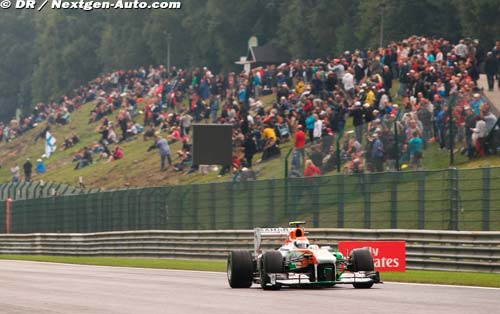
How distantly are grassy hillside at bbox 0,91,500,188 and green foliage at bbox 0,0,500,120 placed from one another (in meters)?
17.2

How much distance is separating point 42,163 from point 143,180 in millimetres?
17355

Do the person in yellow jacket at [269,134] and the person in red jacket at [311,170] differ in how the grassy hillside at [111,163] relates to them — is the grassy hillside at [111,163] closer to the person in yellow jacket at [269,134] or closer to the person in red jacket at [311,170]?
the person in yellow jacket at [269,134]

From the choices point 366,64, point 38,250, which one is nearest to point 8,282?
point 38,250

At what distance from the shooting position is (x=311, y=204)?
1174 inches

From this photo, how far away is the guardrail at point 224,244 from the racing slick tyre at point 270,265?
18.4 feet

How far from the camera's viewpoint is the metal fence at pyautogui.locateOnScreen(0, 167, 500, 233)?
Answer: 24984 millimetres

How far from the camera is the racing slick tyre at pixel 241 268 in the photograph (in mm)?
19625

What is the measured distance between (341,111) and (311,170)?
24.3 ft

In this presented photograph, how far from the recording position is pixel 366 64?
45.8 m

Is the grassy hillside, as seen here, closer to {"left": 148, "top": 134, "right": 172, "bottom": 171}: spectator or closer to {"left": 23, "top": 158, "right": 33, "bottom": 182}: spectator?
{"left": 148, "top": 134, "right": 172, "bottom": 171}: spectator

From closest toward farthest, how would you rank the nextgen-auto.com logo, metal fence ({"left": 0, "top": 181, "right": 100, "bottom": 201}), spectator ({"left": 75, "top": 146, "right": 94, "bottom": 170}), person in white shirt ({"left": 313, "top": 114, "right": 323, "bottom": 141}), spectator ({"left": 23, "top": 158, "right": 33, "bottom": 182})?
person in white shirt ({"left": 313, "top": 114, "right": 323, "bottom": 141})
metal fence ({"left": 0, "top": 181, "right": 100, "bottom": 201})
spectator ({"left": 75, "top": 146, "right": 94, "bottom": 170})
spectator ({"left": 23, "top": 158, "right": 33, "bottom": 182})
the nextgen-auto.com logo

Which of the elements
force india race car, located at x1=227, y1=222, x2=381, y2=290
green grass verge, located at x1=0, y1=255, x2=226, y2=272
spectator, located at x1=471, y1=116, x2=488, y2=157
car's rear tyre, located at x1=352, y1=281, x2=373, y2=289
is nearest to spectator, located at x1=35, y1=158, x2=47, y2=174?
green grass verge, located at x1=0, y1=255, x2=226, y2=272

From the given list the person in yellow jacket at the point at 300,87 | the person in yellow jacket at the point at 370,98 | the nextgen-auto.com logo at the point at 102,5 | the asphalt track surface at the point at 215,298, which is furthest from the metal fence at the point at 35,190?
the nextgen-auto.com logo at the point at 102,5

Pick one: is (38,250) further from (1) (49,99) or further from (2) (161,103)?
(1) (49,99)
